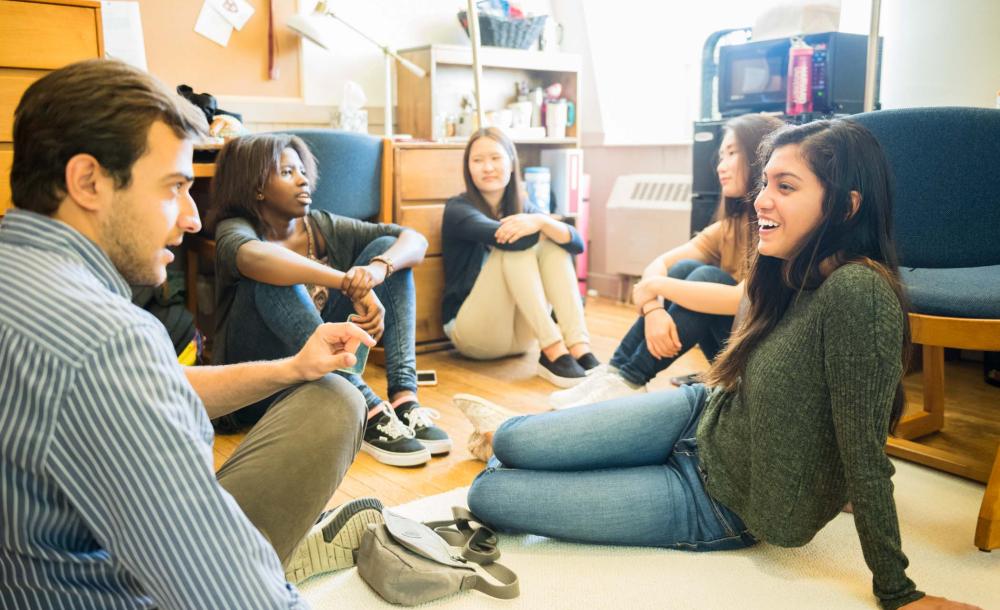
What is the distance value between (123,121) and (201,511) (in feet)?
1.25

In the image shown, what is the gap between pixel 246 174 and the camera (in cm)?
236

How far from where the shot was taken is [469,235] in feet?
9.73

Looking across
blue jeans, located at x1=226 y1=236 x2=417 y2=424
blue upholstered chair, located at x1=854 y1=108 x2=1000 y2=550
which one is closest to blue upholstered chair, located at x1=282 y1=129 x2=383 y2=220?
blue jeans, located at x1=226 y1=236 x2=417 y2=424

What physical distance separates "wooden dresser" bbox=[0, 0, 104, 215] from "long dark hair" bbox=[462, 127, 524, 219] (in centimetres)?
119

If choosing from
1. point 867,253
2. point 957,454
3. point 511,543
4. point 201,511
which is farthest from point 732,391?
point 201,511

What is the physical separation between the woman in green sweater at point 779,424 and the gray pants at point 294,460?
0.52m

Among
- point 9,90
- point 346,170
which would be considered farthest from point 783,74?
point 9,90

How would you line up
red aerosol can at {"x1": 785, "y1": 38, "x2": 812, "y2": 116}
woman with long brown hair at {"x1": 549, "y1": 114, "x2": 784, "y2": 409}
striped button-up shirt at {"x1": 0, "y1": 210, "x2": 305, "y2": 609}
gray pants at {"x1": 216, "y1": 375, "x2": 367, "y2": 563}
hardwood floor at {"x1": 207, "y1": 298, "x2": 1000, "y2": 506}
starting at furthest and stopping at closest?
red aerosol can at {"x1": 785, "y1": 38, "x2": 812, "y2": 116} → woman with long brown hair at {"x1": 549, "y1": 114, "x2": 784, "y2": 409} → hardwood floor at {"x1": 207, "y1": 298, "x2": 1000, "y2": 506} → gray pants at {"x1": 216, "y1": 375, "x2": 367, "y2": 563} → striped button-up shirt at {"x1": 0, "y1": 210, "x2": 305, "y2": 609}

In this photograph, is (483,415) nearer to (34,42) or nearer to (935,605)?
(935,605)

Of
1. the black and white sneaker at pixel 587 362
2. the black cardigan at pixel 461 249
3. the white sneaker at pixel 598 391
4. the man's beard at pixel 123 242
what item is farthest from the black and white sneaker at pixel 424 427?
the man's beard at pixel 123 242

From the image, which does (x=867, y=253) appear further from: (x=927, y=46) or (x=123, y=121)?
(x=927, y=46)

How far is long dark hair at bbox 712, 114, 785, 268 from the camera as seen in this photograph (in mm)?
2211

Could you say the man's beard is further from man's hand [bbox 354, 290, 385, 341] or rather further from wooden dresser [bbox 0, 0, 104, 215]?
wooden dresser [bbox 0, 0, 104, 215]

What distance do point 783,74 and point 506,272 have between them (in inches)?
49.4
